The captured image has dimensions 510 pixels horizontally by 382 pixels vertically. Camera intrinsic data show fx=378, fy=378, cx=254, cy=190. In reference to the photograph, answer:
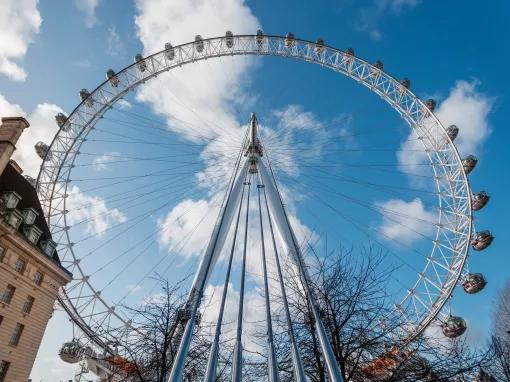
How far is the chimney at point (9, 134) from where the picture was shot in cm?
2608

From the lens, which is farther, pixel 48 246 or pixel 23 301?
pixel 48 246

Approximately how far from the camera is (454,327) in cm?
2562

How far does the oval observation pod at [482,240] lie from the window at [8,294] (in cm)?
3295

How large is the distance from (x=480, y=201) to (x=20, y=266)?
33997mm

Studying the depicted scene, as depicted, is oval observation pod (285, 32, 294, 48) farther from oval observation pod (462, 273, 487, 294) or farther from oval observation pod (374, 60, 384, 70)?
oval observation pod (462, 273, 487, 294)

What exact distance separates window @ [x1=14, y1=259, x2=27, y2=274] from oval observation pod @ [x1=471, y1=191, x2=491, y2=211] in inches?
1310

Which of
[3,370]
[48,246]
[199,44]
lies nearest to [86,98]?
[199,44]

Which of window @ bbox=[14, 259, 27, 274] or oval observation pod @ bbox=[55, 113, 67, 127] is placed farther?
oval observation pod @ bbox=[55, 113, 67, 127]

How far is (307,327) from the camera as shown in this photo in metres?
15.1

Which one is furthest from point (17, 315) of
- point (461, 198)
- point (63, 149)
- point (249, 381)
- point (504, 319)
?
point (504, 319)

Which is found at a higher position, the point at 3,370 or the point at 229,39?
the point at 229,39

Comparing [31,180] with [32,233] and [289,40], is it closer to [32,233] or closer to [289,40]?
[32,233]

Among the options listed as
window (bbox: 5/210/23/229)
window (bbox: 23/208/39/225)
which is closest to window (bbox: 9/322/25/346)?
window (bbox: 5/210/23/229)

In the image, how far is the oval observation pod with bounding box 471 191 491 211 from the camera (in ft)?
92.7
